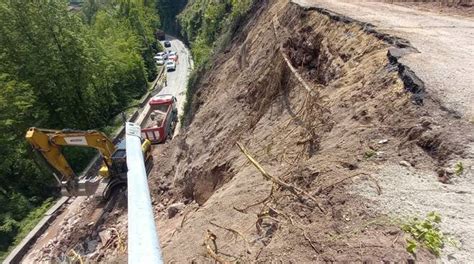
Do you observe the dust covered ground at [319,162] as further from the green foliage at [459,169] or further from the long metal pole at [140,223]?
the long metal pole at [140,223]

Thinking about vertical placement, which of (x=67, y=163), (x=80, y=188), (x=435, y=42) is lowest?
(x=80, y=188)

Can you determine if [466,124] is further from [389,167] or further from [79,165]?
[79,165]

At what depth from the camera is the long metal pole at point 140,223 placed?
422cm

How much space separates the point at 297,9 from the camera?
1245 cm

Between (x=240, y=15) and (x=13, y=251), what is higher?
(x=240, y=15)

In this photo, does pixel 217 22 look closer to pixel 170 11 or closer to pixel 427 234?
pixel 427 234

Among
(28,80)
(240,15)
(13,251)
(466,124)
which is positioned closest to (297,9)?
(240,15)

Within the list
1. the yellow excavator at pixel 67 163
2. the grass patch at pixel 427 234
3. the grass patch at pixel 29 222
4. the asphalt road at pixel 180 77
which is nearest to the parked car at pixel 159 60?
the asphalt road at pixel 180 77

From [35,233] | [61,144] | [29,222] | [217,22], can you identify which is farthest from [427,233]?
[217,22]

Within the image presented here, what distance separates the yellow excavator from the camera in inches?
502

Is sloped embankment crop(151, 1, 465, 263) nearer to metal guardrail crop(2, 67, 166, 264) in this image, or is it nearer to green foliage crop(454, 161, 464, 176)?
green foliage crop(454, 161, 464, 176)

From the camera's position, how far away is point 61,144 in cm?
1302

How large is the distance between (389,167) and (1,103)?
61.8 ft

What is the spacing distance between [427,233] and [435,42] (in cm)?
590
